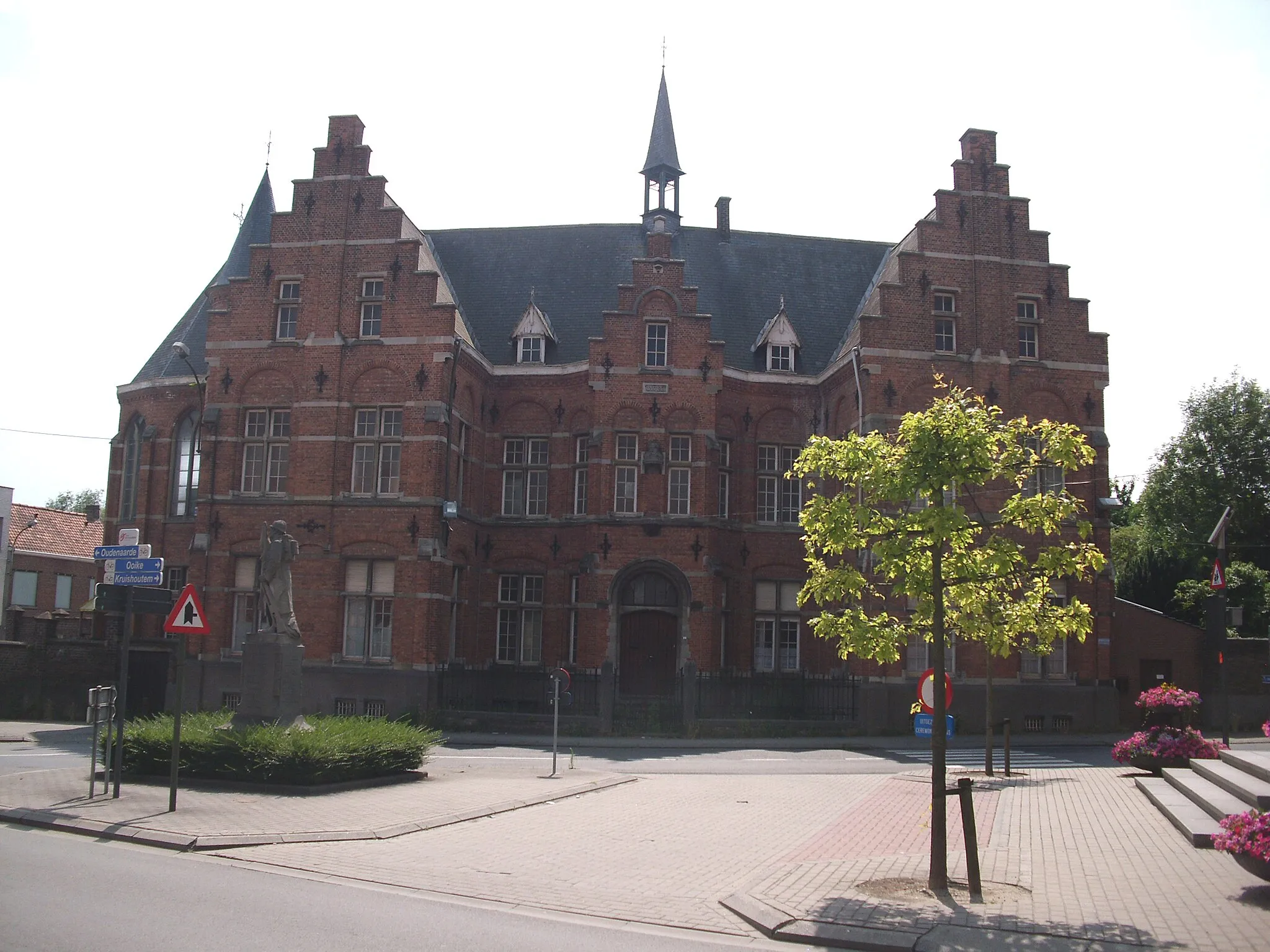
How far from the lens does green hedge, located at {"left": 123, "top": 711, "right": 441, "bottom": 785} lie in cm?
1552

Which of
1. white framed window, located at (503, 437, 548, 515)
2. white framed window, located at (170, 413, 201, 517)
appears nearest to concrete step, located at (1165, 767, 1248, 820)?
white framed window, located at (503, 437, 548, 515)

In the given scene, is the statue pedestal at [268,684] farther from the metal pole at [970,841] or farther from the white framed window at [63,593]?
the white framed window at [63,593]

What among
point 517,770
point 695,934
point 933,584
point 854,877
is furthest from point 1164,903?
point 517,770

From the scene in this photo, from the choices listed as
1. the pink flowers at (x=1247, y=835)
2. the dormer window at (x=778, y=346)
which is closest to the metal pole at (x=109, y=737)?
the pink flowers at (x=1247, y=835)

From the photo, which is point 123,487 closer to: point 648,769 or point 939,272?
point 648,769

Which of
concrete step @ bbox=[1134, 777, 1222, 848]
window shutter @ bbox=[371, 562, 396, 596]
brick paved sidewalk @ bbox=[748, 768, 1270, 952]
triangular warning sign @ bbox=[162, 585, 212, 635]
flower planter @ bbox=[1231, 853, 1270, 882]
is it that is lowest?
brick paved sidewalk @ bbox=[748, 768, 1270, 952]

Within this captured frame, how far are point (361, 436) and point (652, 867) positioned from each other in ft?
67.1

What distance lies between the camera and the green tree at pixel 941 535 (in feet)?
→ 35.0

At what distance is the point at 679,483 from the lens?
30.3 m

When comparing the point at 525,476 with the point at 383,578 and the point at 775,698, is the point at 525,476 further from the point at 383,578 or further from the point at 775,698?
the point at 775,698

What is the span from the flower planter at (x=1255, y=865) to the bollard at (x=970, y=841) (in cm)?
231

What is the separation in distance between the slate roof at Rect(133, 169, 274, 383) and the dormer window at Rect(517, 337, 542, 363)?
26.7 feet

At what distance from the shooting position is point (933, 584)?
1098 centimetres

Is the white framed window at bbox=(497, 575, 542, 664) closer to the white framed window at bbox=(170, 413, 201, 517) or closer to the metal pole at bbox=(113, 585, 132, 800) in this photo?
the white framed window at bbox=(170, 413, 201, 517)
